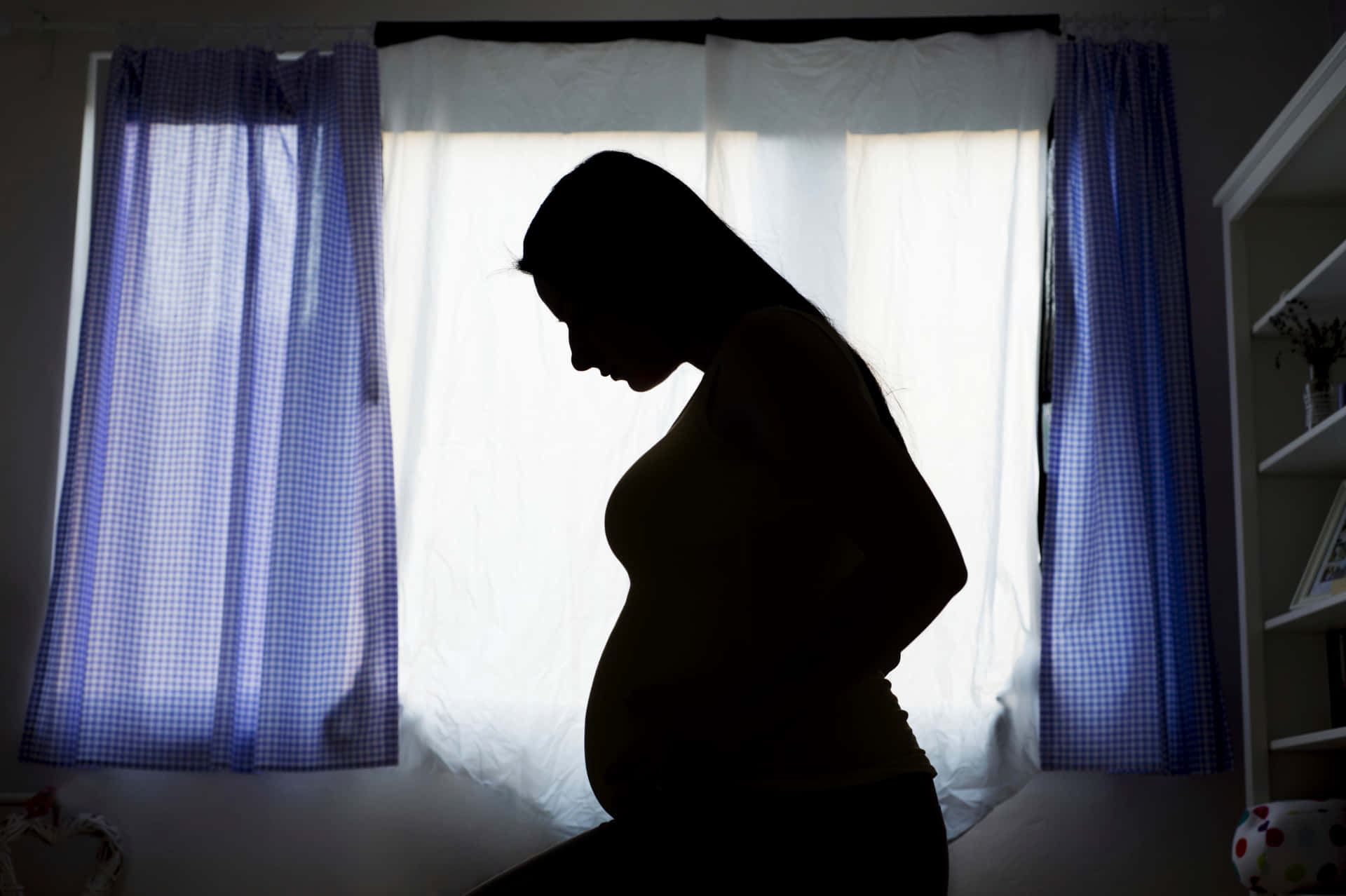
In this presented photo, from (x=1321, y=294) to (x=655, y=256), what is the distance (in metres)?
1.80

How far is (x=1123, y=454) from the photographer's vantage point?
2.56m

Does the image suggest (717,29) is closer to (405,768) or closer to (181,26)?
(181,26)

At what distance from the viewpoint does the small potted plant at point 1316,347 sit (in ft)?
7.23

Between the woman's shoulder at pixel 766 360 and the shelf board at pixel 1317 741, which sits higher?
the woman's shoulder at pixel 766 360

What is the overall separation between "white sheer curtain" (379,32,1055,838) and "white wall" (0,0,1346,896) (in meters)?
0.17

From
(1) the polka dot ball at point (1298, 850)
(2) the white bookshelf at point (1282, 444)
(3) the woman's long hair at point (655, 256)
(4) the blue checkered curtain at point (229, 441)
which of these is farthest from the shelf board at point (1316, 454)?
(4) the blue checkered curtain at point (229, 441)

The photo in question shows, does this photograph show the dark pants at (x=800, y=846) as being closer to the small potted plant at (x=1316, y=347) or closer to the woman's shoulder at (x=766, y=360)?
the woman's shoulder at (x=766, y=360)

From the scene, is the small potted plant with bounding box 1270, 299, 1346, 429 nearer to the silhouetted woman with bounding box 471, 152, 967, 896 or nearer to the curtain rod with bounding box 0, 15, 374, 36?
the silhouetted woman with bounding box 471, 152, 967, 896

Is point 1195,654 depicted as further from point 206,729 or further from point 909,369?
point 206,729

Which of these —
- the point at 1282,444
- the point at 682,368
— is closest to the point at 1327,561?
the point at 1282,444

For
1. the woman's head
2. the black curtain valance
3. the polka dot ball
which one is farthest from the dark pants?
the black curtain valance

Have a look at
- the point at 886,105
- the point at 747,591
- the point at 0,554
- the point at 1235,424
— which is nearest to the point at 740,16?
the point at 886,105

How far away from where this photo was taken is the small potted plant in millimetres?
2205

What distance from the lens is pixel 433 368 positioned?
2707 millimetres
